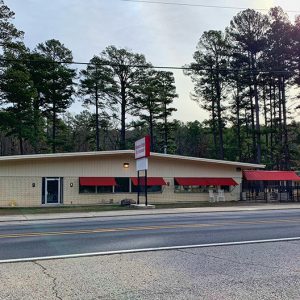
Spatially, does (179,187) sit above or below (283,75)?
below

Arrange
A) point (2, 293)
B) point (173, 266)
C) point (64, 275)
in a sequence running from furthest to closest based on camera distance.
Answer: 1. point (173, 266)
2. point (64, 275)
3. point (2, 293)

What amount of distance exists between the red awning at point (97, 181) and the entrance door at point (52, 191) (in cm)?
186

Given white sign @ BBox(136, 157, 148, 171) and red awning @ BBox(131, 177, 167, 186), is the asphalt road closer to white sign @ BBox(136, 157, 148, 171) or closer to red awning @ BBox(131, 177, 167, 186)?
white sign @ BBox(136, 157, 148, 171)

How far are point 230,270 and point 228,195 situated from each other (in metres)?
32.7

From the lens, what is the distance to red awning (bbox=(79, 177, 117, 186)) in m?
34.5

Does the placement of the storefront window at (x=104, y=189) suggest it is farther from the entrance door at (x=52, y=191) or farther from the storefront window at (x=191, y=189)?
the storefront window at (x=191, y=189)

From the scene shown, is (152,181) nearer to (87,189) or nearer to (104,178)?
(104,178)

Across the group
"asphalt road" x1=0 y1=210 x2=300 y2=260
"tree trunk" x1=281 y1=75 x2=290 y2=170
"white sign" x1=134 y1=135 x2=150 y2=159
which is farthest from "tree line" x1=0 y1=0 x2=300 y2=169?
"asphalt road" x1=0 y1=210 x2=300 y2=260

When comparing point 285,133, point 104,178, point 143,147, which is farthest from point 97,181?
point 285,133

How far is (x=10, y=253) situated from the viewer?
9883mm

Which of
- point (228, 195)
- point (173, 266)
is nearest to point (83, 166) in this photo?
point (228, 195)

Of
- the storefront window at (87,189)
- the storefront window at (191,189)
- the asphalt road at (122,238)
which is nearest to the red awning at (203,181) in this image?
the storefront window at (191,189)

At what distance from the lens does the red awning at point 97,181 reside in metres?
34.5

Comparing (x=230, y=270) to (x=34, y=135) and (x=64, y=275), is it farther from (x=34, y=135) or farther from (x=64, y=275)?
(x=34, y=135)
